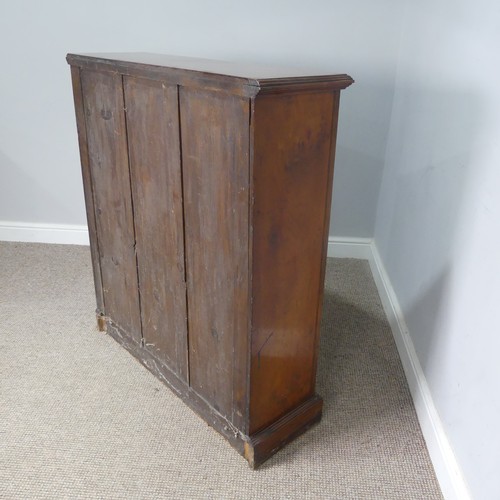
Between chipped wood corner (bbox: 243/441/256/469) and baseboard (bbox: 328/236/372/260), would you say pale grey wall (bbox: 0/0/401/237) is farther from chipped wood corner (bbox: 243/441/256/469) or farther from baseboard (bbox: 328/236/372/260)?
chipped wood corner (bbox: 243/441/256/469)

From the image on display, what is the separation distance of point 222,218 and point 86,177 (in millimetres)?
820

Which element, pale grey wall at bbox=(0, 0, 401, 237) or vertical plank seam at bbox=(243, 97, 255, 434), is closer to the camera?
Result: vertical plank seam at bbox=(243, 97, 255, 434)

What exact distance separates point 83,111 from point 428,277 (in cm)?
131

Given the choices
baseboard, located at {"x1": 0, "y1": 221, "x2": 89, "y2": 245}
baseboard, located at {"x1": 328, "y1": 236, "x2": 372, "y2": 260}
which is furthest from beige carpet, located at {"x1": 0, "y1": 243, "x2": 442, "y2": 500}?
baseboard, located at {"x1": 0, "y1": 221, "x2": 89, "y2": 245}

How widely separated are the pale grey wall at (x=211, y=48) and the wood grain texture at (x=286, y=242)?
1205 millimetres

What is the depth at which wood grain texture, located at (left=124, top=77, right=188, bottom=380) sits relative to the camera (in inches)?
54.3

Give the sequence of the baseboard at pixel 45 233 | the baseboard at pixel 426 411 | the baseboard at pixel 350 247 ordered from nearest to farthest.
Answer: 1. the baseboard at pixel 426 411
2. the baseboard at pixel 350 247
3. the baseboard at pixel 45 233

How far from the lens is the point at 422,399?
62.9 inches

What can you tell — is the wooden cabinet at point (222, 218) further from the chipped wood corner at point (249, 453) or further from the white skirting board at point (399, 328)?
the white skirting board at point (399, 328)

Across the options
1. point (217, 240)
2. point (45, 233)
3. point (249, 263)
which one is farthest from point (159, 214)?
point (45, 233)

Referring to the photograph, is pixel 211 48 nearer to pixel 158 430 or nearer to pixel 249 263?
pixel 249 263

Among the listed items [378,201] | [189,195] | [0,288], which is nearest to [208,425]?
[189,195]

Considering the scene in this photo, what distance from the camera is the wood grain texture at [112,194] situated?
160cm

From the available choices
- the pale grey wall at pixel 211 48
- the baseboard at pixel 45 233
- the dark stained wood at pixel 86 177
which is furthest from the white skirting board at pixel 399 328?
the dark stained wood at pixel 86 177
